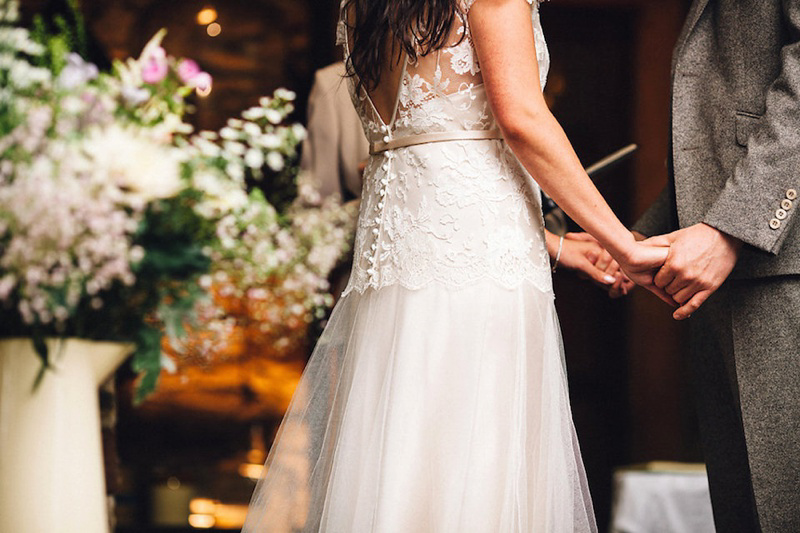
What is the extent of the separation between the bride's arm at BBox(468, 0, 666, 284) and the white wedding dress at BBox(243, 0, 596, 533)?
43mm

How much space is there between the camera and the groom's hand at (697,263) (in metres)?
1.85

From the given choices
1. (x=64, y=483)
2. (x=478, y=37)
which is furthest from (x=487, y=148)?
(x=64, y=483)

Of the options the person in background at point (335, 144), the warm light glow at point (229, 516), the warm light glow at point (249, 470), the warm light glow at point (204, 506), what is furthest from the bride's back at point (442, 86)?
the warm light glow at point (249, 470)

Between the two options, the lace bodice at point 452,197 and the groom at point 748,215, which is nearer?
the lace bodice at point 452,197

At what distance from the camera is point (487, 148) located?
5.62 ft

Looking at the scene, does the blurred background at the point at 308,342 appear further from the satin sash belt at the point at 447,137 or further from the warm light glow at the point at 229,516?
the satin sash belt at the point at 447,137

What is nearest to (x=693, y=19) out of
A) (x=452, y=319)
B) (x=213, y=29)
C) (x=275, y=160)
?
(x=452, y=319)

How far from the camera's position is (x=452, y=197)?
1.67m

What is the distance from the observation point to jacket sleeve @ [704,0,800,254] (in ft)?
5.87

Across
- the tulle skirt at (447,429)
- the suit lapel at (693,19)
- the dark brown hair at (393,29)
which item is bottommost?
the tulle skirt at (447,429)

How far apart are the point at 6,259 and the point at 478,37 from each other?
2.78ft

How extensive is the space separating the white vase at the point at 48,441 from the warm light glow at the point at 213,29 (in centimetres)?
396

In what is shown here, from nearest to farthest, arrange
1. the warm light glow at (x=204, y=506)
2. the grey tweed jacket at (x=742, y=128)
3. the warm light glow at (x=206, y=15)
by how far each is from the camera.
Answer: the grey tweed jacket at (x=742, y=128)
the warm light glow at (x=204, y=506)
the warm light glow at (x=206, y=15)

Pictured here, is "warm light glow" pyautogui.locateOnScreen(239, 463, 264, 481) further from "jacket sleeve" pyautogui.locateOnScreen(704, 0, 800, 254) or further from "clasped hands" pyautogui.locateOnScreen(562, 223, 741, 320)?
"jacket sleeve" pyautogui.locateOnScreen(704, 0, 800, 254)
